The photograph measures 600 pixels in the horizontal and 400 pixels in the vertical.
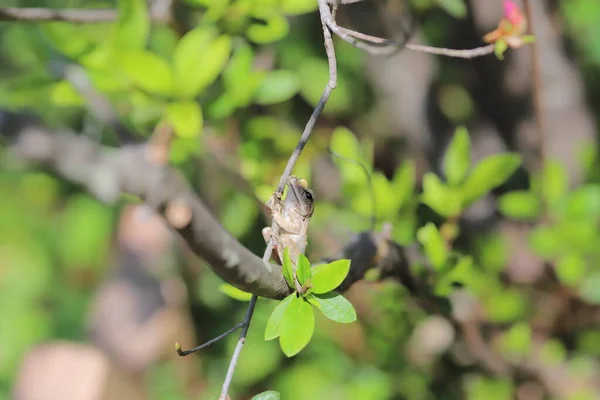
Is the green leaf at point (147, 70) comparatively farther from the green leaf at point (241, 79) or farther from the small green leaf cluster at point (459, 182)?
the small green leaf cluster at point (459, 182)

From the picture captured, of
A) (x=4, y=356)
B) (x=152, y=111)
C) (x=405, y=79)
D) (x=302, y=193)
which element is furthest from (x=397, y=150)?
(x=4, y=356)

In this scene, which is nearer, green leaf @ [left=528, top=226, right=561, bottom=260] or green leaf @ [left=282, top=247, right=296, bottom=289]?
green leaf @ [left=282, top=247, right=296, bottom=289]

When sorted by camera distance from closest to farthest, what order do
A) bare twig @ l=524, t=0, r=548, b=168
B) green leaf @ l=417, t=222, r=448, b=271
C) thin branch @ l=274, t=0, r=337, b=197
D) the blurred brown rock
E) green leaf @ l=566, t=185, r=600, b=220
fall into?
thin branch @ l=274, t=0, r=337, b=197 < green leaf @ l=417, t=222, r=448, b=271 < bare twig @ l=524, t=0, r=548, b=168 < green leaf @ l=566, t=185, r=600, b=220 < the blurred brown rock

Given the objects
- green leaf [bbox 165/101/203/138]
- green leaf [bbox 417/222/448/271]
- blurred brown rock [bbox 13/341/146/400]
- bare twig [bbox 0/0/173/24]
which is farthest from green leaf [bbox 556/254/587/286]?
blurred brown rock [bbox 13/341/146/400]

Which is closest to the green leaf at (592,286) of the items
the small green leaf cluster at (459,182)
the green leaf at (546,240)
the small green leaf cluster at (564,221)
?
the small green leaf cluster at (564,221)

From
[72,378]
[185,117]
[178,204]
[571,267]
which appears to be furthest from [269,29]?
[72,378]

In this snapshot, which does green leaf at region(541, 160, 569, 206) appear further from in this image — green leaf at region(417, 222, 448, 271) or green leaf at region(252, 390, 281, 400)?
green leaf at region(252, 390, 281, 400)

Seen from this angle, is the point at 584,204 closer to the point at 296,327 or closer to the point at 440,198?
the point at 440,198
